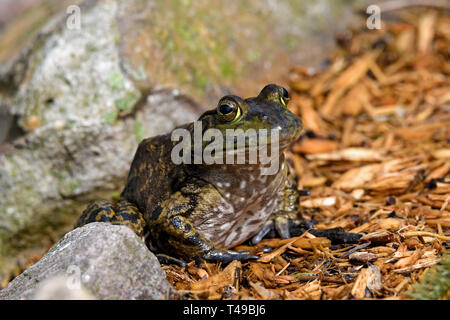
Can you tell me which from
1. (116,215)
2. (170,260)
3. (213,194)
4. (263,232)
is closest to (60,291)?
(170,260)

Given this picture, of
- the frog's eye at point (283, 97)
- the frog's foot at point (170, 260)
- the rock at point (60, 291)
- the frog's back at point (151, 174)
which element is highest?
the frog's eye at point (283, 97)

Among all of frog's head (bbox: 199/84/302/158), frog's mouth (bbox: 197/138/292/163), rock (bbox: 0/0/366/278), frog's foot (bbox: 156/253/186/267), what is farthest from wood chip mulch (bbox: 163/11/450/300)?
rock (bbox: 0/0/366/278)

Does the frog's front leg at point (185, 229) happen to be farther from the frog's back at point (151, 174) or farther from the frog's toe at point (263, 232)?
the frog's toe at point (263, 232)

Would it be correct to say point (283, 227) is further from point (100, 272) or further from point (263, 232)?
point (100, 272)

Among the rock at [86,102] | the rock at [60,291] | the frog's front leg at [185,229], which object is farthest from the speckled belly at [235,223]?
the rock at [86,102]

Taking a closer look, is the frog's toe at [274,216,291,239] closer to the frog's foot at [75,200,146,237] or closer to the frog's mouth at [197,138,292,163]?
the frog's mouth at [197,138,292,163]
